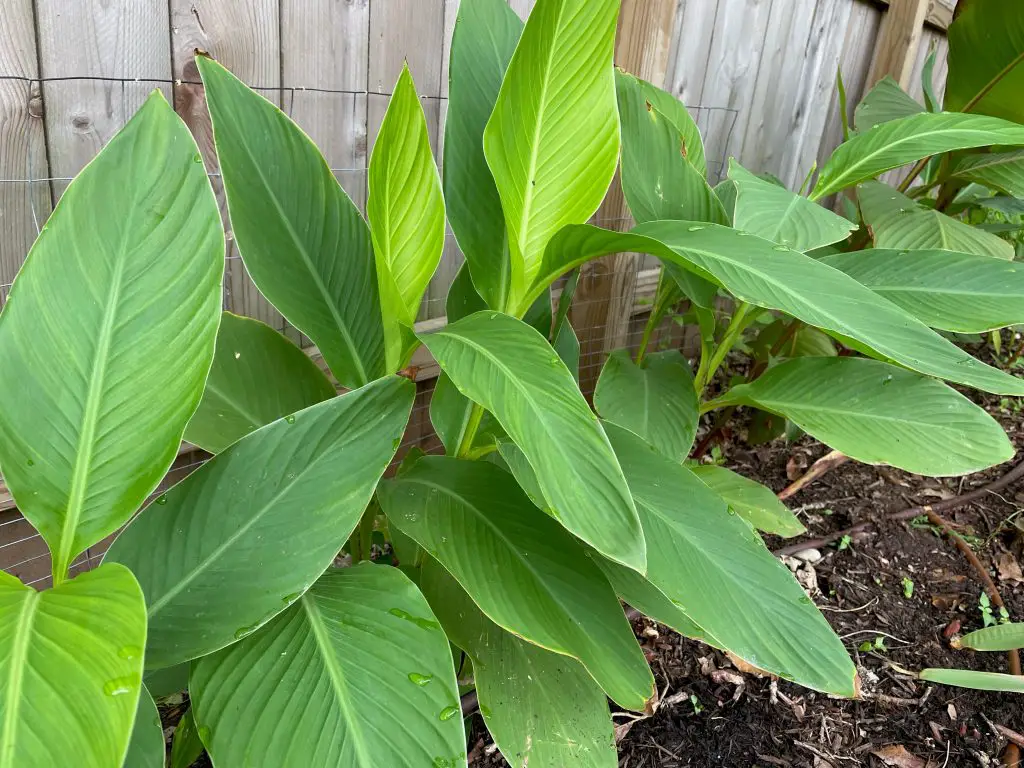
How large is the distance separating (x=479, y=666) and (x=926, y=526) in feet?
5.44

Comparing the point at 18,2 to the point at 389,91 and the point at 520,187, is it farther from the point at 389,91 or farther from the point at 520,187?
the point at 520,187

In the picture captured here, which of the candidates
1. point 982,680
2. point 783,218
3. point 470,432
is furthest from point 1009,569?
point 470,432

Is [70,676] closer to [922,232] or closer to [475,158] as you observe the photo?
[475,158]

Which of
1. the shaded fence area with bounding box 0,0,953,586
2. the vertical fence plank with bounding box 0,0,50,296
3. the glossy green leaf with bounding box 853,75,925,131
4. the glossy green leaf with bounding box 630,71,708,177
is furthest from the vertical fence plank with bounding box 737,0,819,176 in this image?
the vertical fence plank with bounding box 0,0,50,296

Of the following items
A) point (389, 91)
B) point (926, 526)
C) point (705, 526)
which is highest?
point (389, 91)

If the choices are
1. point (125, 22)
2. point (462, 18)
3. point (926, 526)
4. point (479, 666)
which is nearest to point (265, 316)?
point (125, 22)

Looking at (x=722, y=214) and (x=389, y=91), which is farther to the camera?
(x=389, y=91)

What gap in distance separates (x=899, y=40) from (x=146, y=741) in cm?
344

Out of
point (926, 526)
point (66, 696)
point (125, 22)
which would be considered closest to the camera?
point (66, 696)

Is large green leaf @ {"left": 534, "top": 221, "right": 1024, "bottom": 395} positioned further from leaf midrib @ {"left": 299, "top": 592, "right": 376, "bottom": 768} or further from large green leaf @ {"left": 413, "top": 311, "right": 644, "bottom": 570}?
leaf midrib @ {"left": 299, "top": 592, "right": 376, "bottom": 768}

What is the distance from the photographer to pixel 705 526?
2.90 feet

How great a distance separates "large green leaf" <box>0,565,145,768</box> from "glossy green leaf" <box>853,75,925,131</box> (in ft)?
6.60

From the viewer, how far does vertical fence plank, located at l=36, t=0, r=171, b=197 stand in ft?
3.36

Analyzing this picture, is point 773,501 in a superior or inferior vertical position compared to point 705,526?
inferior
